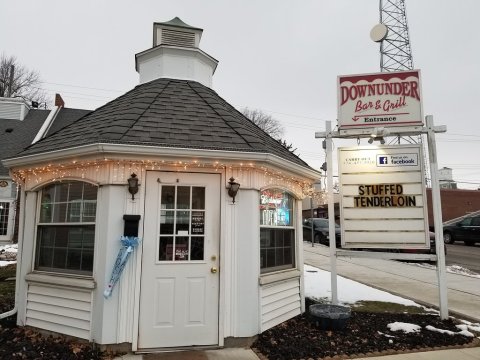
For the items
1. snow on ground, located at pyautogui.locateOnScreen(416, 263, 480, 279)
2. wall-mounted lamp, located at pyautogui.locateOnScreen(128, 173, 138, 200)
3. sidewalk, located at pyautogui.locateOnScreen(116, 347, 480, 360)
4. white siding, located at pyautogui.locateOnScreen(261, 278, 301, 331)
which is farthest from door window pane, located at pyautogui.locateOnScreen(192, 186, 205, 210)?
snow on ground, located at pyautogui.locateOnScreen(416, 263, 480, 279)

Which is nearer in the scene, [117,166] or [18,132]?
[117,166]

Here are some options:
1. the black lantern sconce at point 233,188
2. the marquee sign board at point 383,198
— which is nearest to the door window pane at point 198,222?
the black lantern sconce at point 233,188

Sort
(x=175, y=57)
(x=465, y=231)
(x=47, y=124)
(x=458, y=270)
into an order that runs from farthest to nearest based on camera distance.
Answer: (x=465, y=231) < (x=47, y=124) < (x=458, y=270) < (x=175, y=57)

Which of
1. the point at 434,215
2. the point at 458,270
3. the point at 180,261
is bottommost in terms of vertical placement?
the point at 458,270

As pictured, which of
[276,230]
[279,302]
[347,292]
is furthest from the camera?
[347,292]

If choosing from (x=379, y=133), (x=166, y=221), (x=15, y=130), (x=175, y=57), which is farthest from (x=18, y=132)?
(x=379, y=133)

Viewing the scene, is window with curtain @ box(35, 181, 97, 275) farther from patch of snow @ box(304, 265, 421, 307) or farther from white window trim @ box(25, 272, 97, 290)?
patch of snow @ box(304, 265, 421, 307)

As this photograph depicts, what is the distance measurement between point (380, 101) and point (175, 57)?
4.21 m

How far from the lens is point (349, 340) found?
5355 mm

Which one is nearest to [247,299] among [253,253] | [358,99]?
[253,253]

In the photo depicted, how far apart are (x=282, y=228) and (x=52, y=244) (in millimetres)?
3514

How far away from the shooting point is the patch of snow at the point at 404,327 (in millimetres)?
5832

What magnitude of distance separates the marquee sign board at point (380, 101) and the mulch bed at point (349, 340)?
339 cm

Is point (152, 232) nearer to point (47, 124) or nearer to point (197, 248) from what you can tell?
point (197, 248)
